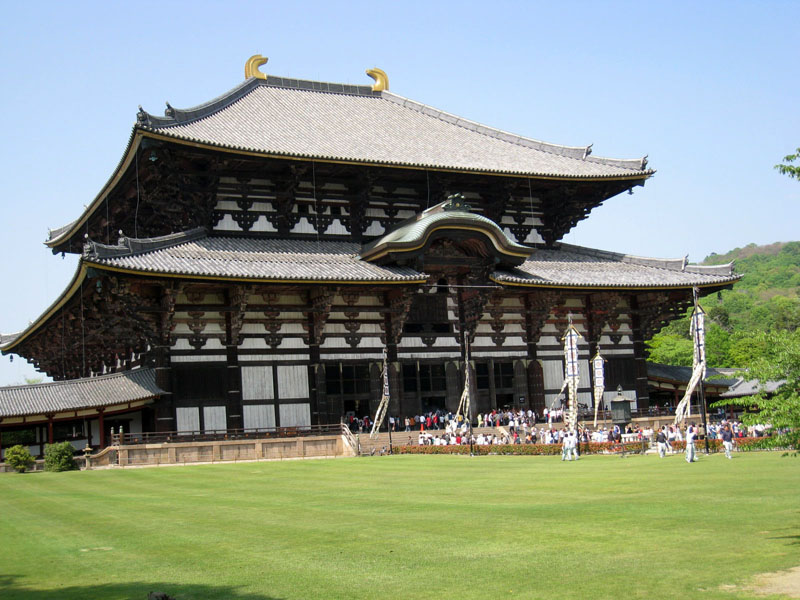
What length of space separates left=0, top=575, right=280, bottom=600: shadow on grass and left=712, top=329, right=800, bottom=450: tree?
7598 millimetres

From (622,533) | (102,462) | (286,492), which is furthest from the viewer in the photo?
(102,462)

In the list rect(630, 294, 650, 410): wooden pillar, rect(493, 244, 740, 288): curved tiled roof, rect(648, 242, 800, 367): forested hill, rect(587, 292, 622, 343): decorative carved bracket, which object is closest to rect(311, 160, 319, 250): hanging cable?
rect(493, 244, 740, 288): curved tiled roof

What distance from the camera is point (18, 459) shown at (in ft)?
125

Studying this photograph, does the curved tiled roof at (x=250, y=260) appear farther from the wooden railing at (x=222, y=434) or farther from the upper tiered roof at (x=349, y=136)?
the wooden railing at (x=222, y=434)

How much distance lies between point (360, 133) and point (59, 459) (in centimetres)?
2534

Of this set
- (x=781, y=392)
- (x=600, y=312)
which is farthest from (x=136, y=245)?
(x=781, y=392)

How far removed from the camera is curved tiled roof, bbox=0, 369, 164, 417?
40.3 metres

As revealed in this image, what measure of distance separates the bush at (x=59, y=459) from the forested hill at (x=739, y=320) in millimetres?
33435

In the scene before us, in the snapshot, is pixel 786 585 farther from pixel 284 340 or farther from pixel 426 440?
pixel 284 340

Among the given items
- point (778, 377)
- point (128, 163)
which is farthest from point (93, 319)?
point (778, 377)

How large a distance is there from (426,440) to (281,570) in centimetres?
2978

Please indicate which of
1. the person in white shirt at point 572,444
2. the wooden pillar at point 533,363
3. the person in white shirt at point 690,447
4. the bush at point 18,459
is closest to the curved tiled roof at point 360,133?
the wooden pillar at point 533,363

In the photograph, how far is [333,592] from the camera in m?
11.6

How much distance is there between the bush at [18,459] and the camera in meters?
38.2
